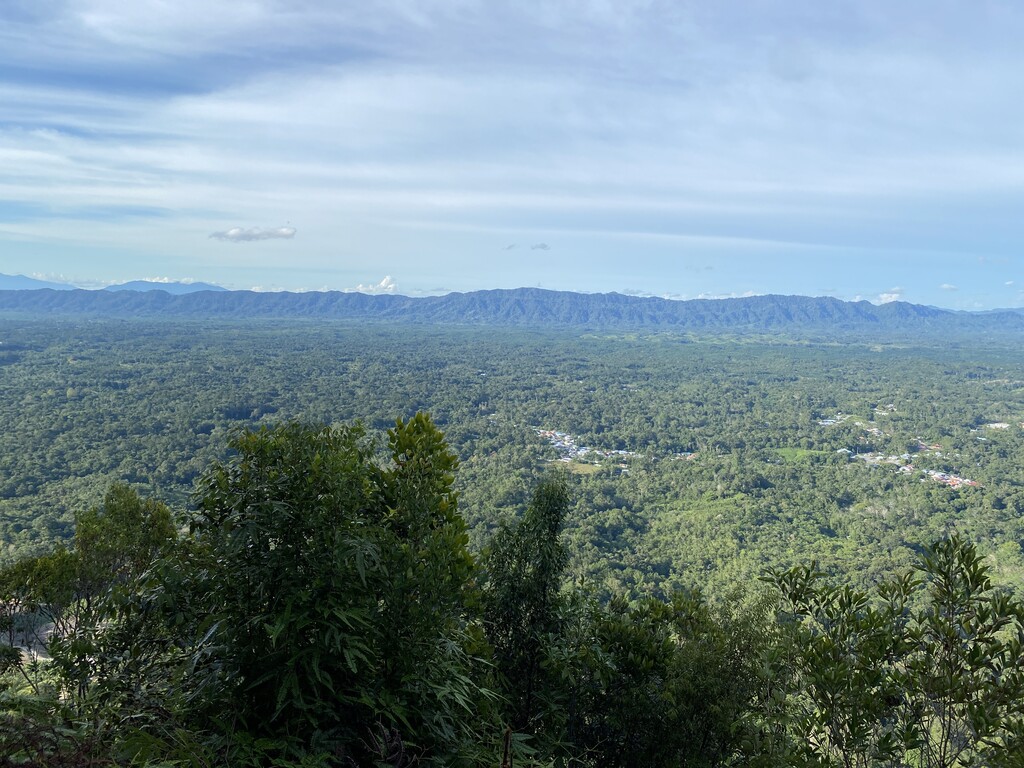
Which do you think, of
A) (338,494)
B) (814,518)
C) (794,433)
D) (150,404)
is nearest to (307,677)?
(338,494)

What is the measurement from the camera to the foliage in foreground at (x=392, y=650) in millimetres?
3293

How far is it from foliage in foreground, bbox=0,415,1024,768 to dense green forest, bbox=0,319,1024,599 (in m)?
0.54

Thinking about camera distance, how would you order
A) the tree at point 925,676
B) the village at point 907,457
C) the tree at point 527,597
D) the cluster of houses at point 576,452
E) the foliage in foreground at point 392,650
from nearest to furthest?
the foliage in foreground at point 392,650
the tree at point 925,676
the tree at point 527,597
the village at point 907,457
the cluster of houses at point 576,452

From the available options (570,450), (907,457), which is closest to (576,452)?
(570,450)

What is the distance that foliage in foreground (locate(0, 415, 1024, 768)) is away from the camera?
329 cm

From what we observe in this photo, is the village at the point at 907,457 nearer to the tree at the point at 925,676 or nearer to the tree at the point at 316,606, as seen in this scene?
the tree at the point at 925,676

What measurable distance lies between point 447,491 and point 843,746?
11.5 feet

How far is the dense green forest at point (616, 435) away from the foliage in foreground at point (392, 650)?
0.54m

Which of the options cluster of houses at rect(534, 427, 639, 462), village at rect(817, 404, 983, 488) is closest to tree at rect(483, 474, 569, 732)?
cluster of houses at rect(534, 427, 639, 462)

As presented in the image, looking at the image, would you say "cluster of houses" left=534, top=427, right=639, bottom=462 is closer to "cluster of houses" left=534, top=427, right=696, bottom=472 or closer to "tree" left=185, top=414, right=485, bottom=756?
"cluster of houses" left=534, top=427, right=696, bottom=472

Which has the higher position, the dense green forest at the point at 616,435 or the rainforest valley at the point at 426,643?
the rainforest valley at the point at 426,643

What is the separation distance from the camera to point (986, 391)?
4946 inches

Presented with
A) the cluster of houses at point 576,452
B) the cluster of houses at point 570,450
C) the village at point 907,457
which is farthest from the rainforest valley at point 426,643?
the village at point 907,457

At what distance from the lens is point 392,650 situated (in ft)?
12.3
